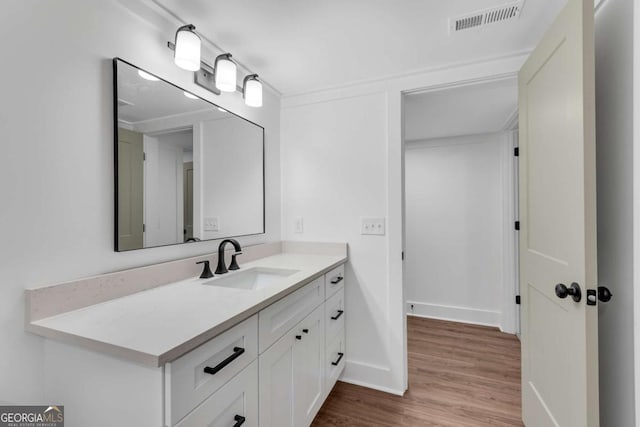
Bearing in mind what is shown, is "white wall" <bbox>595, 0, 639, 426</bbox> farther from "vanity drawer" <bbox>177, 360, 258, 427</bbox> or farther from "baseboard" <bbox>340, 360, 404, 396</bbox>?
"vanity drawer" <bbox>177, 360, 258, 427</bbox>

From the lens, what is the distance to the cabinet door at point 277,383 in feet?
3.55

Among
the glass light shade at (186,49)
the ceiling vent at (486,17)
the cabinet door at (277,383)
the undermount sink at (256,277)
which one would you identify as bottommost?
the cabinet door at (277,383)

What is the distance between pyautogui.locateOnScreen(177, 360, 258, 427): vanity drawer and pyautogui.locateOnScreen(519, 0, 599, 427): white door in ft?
3.85

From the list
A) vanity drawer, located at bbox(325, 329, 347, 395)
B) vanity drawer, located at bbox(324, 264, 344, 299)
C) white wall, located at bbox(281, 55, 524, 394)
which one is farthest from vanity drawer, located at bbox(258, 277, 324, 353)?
white wall, located at bbox(281, 55, 524, 394)

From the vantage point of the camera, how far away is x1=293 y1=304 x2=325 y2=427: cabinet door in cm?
135

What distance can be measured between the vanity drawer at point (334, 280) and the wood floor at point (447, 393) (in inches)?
28.3

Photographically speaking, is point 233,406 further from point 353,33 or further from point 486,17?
point 486,17

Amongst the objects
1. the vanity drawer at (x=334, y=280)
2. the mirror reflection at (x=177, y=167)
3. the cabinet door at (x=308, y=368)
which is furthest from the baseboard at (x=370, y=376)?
the mirror reflection at (x=177, y=167)

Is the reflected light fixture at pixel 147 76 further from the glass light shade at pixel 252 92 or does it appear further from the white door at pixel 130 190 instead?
the glass light shade at pixel 252 92

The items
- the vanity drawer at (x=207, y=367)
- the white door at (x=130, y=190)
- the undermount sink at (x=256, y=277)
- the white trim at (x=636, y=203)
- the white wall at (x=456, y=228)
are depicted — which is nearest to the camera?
the vanity drawer at (x=207, y=367)

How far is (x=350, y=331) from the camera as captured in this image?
6.84 feet

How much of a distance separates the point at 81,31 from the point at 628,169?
2.05 m

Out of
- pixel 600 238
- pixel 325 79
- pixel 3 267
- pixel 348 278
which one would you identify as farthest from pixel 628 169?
pixel 3 267

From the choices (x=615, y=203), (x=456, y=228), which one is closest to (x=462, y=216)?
(x=456, y=228)
